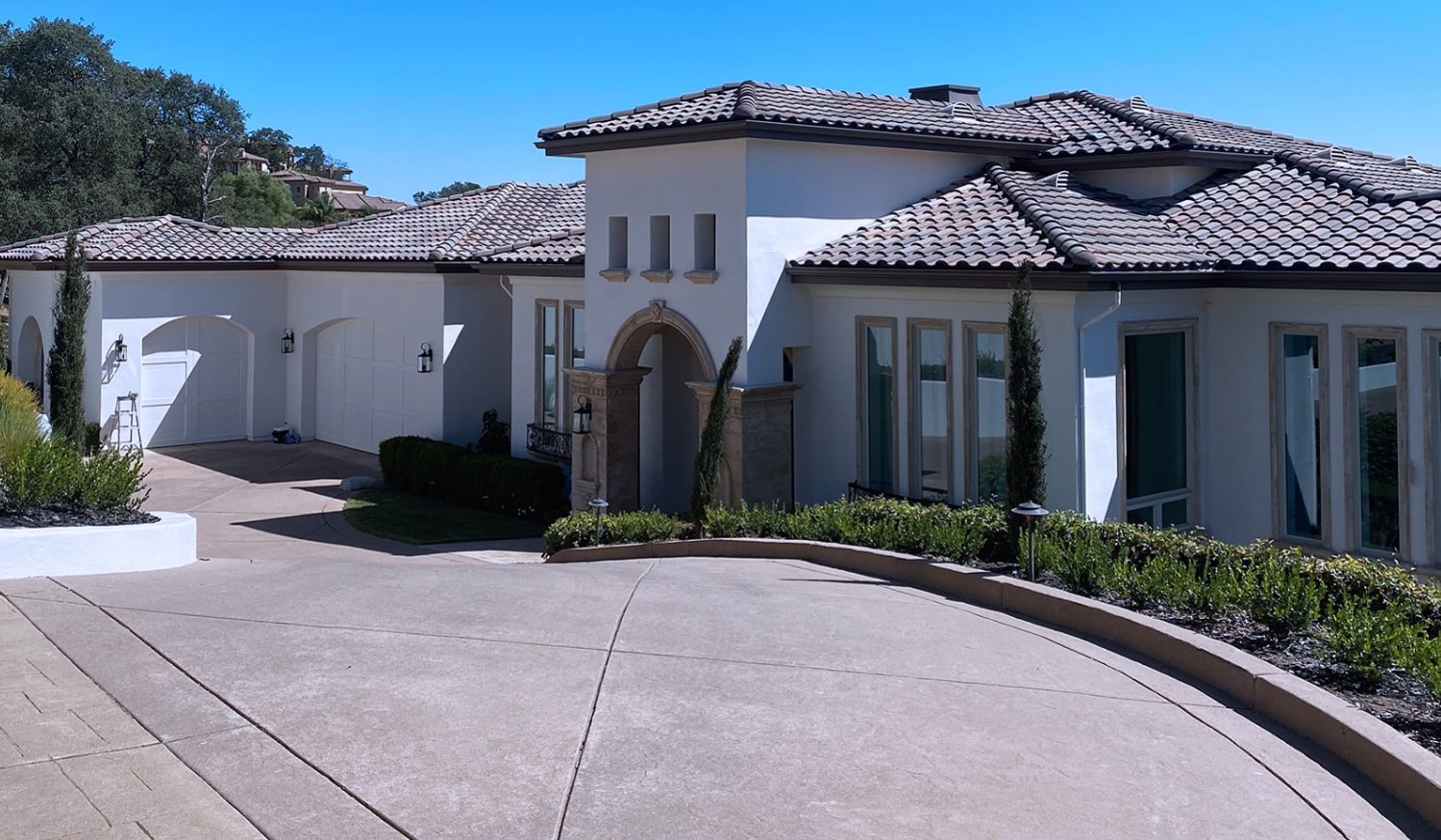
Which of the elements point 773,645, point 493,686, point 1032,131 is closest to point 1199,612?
point 773,645

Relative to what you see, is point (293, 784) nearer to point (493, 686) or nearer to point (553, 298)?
point (493, 686)

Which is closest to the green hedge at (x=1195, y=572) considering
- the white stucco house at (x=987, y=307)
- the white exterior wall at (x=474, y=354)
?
the white stucco house at (x=987, y=307)

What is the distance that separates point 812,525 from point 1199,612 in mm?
4914

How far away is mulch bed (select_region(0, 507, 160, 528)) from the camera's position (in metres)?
11.0

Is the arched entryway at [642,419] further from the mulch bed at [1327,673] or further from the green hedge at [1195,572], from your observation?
the mulch bed at [1327,673]

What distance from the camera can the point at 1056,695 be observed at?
7918 millimetres

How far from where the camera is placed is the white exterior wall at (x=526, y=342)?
21.6 m

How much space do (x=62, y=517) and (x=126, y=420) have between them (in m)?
16.6

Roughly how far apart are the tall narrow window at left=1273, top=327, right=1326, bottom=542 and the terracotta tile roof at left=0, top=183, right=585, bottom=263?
12.1 m

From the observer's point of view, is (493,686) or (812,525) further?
(812,525)

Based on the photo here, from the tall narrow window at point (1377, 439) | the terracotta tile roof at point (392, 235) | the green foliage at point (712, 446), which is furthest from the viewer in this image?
the terracotta tile roof at point (392, 235)

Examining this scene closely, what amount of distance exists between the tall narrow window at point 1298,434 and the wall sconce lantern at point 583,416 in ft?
29.0

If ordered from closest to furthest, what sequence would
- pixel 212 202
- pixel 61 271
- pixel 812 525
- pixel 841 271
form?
pixel 812 525 < pixel 841 271 < pixel 61 271 < pixel 212 202

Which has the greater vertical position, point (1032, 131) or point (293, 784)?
point (1032, 131)
